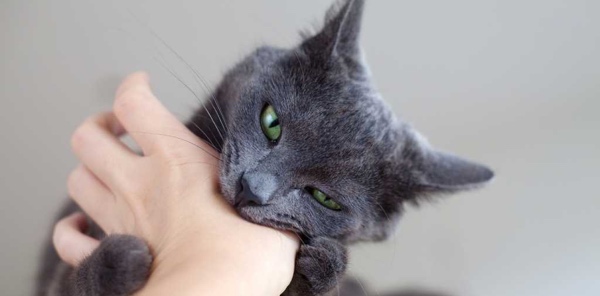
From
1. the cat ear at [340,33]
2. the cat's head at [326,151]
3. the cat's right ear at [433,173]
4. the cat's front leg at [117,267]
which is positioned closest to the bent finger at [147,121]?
the cat's head at [326,151]

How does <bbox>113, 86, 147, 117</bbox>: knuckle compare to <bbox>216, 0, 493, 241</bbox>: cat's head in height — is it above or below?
below

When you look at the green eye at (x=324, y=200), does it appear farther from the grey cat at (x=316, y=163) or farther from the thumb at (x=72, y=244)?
the thumb at (x=72, y=244)

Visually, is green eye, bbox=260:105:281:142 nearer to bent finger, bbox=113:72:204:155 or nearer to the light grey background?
bent finger, bbox=113:72:204:155

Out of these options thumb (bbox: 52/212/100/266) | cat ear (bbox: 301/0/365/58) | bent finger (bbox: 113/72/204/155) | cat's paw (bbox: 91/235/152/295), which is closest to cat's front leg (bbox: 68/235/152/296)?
cat's paw (bbox: 91/235/152/295)

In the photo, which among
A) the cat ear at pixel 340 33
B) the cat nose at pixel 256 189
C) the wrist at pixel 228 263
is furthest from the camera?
the cat ear at pixel 340 33

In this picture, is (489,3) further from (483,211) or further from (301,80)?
(301,80)

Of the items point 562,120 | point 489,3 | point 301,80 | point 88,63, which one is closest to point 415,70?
point 489,3

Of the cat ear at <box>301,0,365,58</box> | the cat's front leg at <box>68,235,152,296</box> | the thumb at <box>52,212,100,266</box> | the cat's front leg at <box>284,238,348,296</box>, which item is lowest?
the thumb at <box>52,212,100,266</box>
